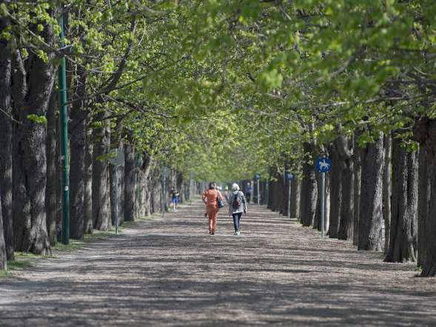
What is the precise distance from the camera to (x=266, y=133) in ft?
161

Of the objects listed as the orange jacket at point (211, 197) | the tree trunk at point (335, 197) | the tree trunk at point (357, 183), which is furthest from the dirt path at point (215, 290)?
the tree trunk at point (335, 197)

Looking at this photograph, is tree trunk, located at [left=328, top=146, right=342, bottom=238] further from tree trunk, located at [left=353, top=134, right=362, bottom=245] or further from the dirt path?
the dirt path

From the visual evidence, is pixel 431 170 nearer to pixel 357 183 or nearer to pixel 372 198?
pixel 372 198

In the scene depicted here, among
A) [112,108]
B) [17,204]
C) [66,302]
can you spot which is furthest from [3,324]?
[112,108]

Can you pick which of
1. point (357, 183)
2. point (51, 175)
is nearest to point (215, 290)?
point (51, 175)

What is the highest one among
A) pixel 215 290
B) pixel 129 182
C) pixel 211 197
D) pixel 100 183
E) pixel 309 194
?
pixel 129 182

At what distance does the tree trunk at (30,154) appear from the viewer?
28297mm

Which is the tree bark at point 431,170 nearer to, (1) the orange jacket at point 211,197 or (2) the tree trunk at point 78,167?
(2) the tree trunk at point 78,167

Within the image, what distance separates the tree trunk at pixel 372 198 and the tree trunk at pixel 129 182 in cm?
2709

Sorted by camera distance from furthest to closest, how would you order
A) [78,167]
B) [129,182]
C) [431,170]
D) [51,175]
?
1. [129,182]
2. [78,167]
3. [51,175]
4. [431,170]

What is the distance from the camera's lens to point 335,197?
43.8 meters

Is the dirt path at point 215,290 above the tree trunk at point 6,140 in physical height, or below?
below

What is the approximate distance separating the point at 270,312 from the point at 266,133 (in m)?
33.7

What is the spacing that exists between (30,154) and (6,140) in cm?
357
